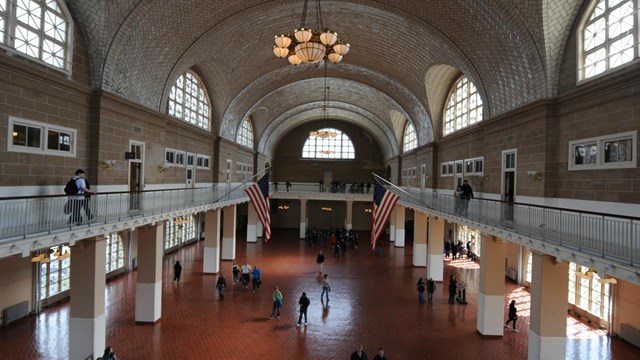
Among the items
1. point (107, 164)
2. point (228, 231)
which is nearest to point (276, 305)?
point (107, 164)

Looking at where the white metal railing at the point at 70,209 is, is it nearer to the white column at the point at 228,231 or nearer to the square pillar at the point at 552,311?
the white column at the point at 228,231

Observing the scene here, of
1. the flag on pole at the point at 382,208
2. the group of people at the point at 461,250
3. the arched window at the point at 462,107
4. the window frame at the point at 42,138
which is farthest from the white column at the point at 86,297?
the group of people at the point at 461,250

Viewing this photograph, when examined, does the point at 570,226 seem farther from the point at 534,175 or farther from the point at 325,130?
the point at 325,130

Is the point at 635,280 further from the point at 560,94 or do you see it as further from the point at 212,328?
the point at 212,328

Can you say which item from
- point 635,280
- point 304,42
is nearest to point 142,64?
point 304,42

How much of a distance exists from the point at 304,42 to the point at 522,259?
15.9 m

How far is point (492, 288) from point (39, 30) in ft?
49.9

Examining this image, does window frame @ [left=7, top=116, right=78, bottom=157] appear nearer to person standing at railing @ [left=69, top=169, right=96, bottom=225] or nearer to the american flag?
person standing at railing @ [left=69, top=169, right=96, bottom=225]

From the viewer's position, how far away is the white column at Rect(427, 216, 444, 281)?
21.8 m

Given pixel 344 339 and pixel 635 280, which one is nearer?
pixel 635 280

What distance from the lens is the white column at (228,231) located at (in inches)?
1009

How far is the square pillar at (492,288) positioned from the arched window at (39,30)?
14.0m

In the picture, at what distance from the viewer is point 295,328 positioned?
14391mm

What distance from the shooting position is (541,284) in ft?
34.7
